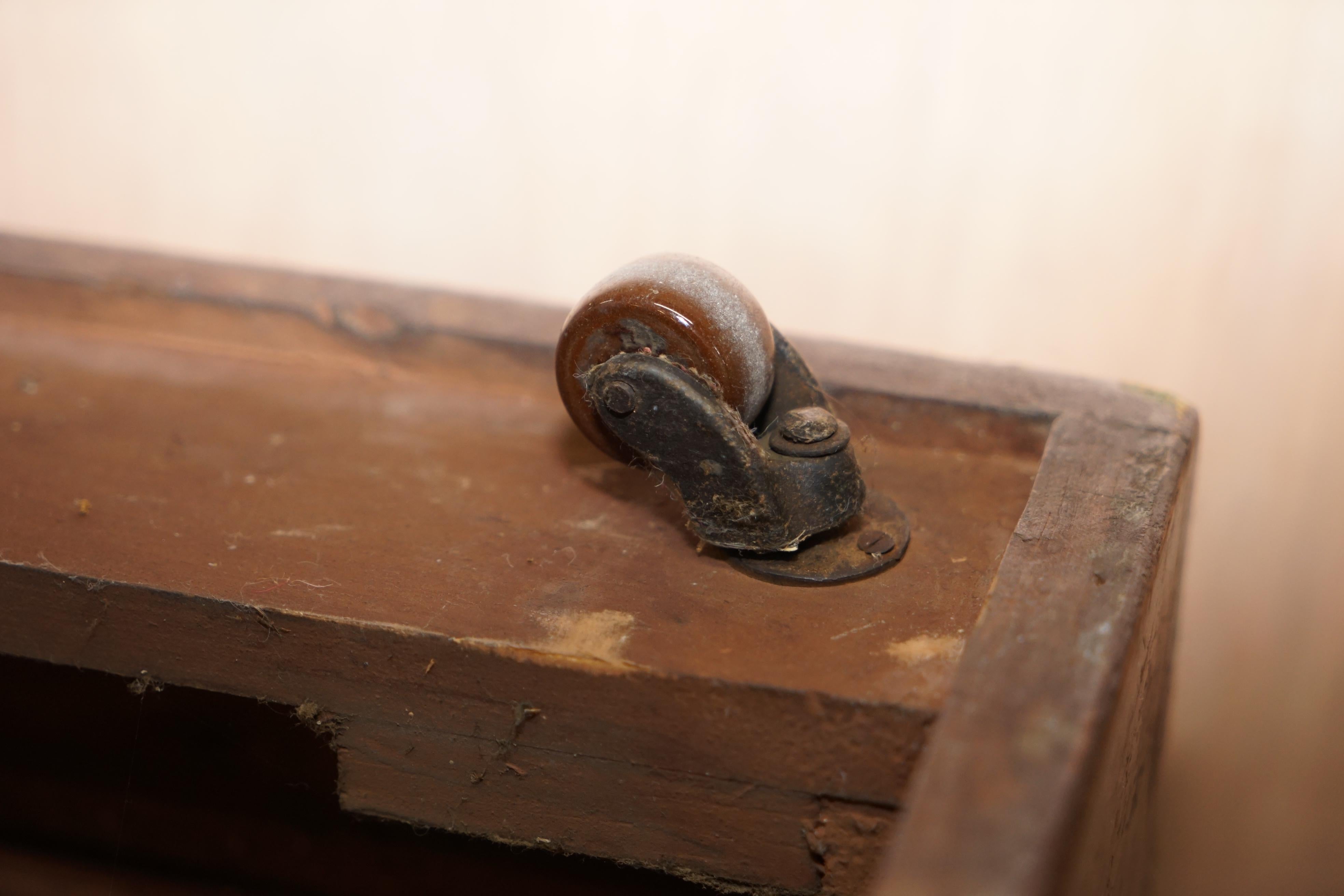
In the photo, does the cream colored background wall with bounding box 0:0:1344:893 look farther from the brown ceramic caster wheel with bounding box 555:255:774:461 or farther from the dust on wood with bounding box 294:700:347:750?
the dust on wood with bounding box 294:700:347:750

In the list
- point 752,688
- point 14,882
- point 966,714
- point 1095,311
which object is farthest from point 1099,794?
point 1095,311

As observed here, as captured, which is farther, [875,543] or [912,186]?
[912,186]

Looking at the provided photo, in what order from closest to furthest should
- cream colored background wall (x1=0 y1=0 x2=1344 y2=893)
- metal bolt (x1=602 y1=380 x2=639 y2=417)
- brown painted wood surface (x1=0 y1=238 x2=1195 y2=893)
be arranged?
brown painted wood surface (x1=0 y1=238 x2=1195 y2=893) < metal bolt (x1=602 y1=380 x2=639 y2=417) < cream colored background wall (x1=0 y1=0 x2=1344 y2=893)

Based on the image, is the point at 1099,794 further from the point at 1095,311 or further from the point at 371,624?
the point at 1095,311

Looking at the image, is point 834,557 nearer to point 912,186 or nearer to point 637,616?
point 637,616

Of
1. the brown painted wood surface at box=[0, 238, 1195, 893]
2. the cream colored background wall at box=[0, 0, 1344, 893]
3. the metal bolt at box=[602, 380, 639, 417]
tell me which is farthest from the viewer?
the cream colored background wall at box=[0, 0, 1344, 893]

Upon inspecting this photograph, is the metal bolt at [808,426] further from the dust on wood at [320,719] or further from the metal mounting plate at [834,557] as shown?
the dust on wood at [320,719]

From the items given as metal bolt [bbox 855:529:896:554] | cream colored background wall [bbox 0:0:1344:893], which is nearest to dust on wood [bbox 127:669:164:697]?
metal bolt [bbox 855:529:896:554]

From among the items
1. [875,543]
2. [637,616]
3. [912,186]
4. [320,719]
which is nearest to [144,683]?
[320,719]
